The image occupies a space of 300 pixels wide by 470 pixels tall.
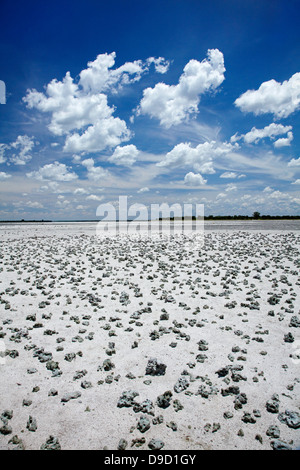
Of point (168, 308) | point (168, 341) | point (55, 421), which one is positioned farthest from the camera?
point (168, 308)

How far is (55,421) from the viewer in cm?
339

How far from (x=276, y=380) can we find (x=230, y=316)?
2395 mm

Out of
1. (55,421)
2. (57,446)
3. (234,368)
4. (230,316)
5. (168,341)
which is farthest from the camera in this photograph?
(230,316)

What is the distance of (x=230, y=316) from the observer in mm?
6504

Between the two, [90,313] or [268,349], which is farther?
[90,313]

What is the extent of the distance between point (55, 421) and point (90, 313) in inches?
134

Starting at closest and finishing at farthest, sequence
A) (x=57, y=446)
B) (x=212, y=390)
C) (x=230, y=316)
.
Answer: (x=57, y=446), (x=212, y=390), (x=230, y=316)

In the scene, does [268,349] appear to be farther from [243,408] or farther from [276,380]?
[243,408]

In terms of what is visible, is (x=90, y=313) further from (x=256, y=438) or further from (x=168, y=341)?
(x=256, y=438)

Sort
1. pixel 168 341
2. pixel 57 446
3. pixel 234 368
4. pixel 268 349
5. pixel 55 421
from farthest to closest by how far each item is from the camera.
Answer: pixel 168 341 < pixel 268 349 < pixel 234 368 < pixel 55 421 < pixel 57 446

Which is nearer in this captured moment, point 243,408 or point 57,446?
point 57,446

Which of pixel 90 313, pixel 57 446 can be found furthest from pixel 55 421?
pixel 90 313

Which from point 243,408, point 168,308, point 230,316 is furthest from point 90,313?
point 243,408

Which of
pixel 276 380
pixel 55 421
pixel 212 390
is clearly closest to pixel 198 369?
pixel 212 390
